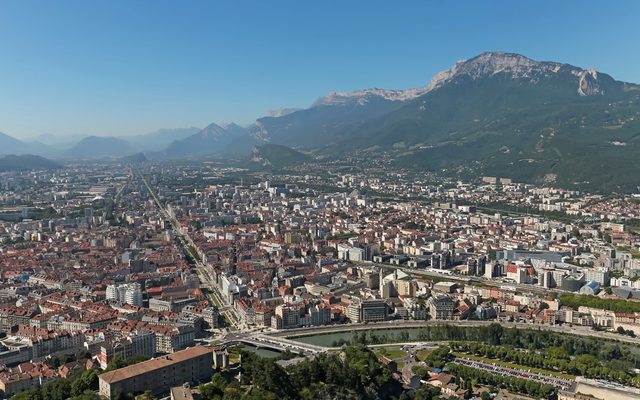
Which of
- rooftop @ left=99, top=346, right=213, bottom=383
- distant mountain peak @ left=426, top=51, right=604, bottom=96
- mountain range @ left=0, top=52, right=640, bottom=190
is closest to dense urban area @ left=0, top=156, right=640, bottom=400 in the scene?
rooftop @ left=99, top=346, right=213, bottom=383

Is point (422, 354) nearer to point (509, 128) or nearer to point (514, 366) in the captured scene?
point (514, 366)

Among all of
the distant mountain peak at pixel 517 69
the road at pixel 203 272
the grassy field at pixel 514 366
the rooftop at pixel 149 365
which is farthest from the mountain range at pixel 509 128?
the rooftop at pixel 149 365

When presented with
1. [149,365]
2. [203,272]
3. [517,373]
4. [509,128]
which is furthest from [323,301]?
[509,128]

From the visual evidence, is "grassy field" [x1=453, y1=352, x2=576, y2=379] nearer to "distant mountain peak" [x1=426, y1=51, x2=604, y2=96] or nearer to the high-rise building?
the high-rise building

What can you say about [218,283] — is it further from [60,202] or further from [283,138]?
[283,138]

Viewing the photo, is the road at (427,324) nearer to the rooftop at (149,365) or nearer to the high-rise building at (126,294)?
the rooftop at (149,365)

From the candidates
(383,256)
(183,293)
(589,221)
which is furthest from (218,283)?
(589,221)

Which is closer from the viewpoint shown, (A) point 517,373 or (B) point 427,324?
(A) point 517,373
